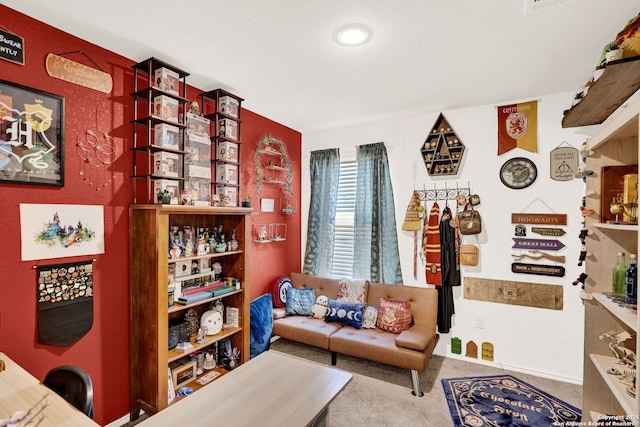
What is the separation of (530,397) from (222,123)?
367 centimetres

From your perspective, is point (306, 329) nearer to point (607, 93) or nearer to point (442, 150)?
point (442, 150)

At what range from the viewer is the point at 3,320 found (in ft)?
5.59

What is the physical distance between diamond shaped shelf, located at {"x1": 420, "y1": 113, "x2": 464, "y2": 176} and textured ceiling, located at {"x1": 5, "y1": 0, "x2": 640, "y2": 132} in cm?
46

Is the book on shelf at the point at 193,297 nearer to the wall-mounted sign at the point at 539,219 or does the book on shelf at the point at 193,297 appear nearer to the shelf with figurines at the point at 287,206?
the shelf with figurines at the point at 287,206

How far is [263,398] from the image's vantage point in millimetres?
1603

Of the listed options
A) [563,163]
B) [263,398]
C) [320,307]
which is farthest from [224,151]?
[563,163]

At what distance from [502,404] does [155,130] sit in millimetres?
3531

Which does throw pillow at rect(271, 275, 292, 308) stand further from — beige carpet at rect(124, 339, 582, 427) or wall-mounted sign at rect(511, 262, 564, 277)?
wall-mounted sign at rect(511, 262, 564, 277)

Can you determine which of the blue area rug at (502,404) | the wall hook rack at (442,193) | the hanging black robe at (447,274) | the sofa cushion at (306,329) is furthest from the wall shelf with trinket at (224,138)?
the blue area rug at (502,404)

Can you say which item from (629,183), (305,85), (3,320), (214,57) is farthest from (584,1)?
(3,320)

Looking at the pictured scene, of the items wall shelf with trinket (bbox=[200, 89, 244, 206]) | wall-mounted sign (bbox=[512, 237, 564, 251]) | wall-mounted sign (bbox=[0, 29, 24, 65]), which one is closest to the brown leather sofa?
wall-mounted sign (bbox=[512, 237, 564, 251])

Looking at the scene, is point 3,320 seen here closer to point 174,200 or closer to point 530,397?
point 174,200

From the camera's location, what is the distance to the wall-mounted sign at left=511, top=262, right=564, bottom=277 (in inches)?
112

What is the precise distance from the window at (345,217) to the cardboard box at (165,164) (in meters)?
2.16
